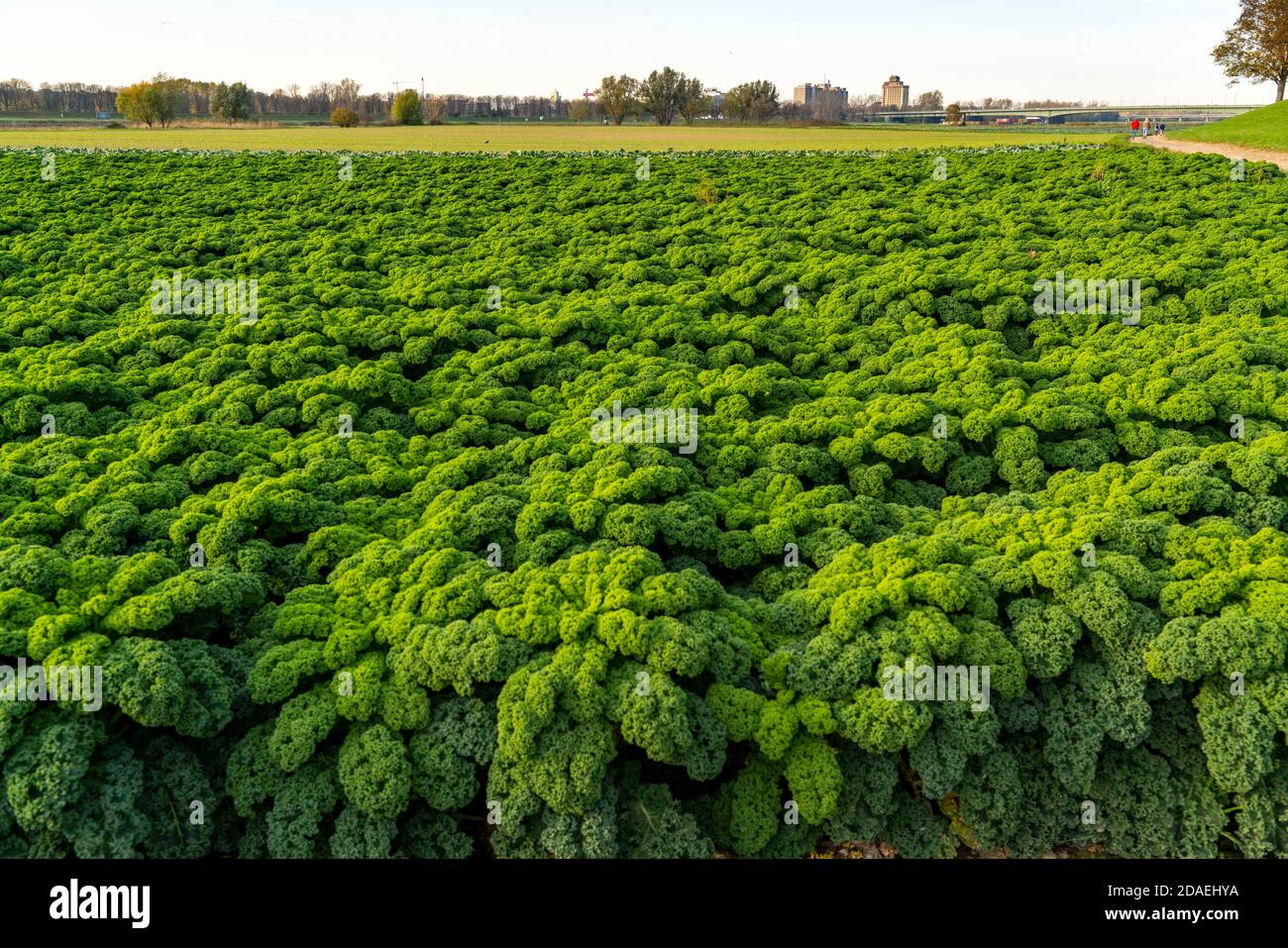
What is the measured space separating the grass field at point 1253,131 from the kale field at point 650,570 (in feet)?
109

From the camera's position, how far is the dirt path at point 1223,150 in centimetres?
A: 3893

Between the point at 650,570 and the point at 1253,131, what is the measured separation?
54.8m

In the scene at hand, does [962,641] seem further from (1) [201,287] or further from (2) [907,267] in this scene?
(1) [201,287]

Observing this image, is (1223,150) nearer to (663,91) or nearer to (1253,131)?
(1253,131)

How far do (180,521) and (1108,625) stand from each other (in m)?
9.95

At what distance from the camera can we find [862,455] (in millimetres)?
12602

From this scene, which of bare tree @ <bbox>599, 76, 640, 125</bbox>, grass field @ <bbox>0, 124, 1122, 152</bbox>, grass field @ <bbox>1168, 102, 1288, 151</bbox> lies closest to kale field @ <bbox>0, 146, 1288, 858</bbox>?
grass field @ <bbox>1168, 102, 1288, 151</bbox>

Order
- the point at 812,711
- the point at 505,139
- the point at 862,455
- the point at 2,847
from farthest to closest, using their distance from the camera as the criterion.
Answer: the point at 505,139 < the point at 862,455 < the point at 812,711 < the point at 2,847

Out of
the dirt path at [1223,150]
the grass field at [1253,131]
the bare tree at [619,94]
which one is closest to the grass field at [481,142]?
the dirt path at [1223,150]

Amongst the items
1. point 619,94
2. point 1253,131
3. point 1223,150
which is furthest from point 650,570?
point 619,94

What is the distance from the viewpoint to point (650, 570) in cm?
891

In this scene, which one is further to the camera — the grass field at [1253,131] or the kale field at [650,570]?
the grass field at [1253,131]

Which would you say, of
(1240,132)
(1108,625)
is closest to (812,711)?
(1108,625)

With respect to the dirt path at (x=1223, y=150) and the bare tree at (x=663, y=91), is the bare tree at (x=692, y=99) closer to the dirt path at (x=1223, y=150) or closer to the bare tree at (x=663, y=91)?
the bare tree at (x=663, y=91)
